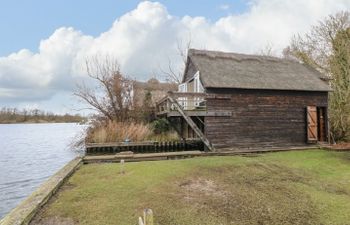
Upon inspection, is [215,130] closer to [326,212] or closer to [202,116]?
[202,116]

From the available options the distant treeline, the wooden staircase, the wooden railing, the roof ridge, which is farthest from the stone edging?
the distant treeline

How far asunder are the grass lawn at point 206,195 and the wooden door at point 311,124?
6100mm

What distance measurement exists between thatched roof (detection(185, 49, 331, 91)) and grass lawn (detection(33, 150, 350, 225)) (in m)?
5.53

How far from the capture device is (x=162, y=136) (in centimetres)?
1842

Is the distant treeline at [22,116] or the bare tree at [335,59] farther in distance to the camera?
the distant treeline at [22,116]

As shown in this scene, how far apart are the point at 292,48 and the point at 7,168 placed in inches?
882

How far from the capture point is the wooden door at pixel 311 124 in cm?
1509

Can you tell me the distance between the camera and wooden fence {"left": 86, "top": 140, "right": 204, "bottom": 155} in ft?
51.0

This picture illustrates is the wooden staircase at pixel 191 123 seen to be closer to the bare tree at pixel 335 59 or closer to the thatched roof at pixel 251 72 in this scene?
the thatched roof at pixel 251 72

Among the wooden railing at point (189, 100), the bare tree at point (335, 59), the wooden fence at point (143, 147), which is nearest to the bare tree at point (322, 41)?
the bare tree at point (335, 59)

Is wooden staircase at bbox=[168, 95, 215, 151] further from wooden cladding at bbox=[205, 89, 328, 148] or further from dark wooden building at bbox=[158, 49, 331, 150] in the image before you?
wooden cladding at bbox=[205, 89, 328, 148]

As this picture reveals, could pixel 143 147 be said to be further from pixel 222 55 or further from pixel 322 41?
pixel 322 41

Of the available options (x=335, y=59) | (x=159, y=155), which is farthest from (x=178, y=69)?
(x=159, y=155)

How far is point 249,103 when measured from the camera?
46.5 ft
